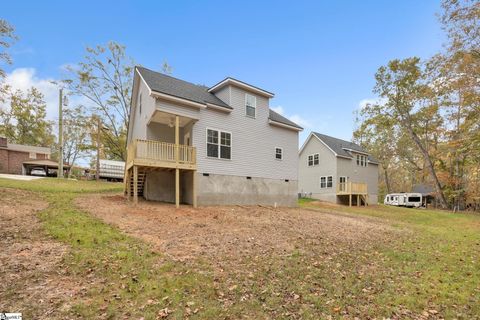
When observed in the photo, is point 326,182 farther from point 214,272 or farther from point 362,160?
point 214,272

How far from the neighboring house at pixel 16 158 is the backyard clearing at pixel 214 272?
3431 cm

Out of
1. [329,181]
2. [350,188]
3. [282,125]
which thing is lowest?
[350,188]

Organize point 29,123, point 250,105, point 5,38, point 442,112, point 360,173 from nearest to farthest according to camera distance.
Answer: point 5,38 → point 250,105 → point 442,112 → point 360,173 → point 29,123

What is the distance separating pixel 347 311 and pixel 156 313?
3.07 meters

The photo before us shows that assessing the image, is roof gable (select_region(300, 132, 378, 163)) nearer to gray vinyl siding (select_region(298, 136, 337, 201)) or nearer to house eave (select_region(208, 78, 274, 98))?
gray vinyl siding (select_region(298, 136, 337, 201))

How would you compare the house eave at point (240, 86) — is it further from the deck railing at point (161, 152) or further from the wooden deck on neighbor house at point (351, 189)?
the wooden deck on neighbor house at point (351, 189)

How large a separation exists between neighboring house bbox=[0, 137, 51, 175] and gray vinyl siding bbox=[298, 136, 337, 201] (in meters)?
36.3

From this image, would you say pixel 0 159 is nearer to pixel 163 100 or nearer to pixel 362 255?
pixel 163 100

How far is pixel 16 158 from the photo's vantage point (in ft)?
120

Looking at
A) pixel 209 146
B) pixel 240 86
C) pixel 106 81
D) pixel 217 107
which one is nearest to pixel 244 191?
pixel 209 146

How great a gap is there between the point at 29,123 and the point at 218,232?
49.9m

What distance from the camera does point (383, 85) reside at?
29.9 meters

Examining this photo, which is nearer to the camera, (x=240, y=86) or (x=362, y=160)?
(x=240, y=86)

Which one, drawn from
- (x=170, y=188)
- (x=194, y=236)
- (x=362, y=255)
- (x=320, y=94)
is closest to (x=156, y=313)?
(x=194, y=236)
